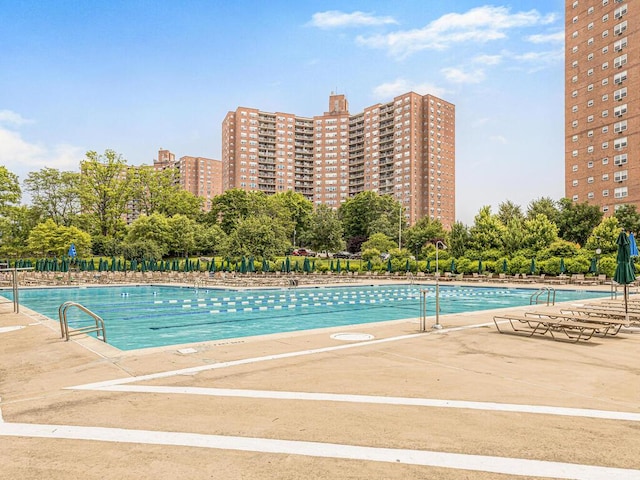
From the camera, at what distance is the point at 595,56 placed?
65.4m

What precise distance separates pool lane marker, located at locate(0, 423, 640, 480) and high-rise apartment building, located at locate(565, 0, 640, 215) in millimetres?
67244

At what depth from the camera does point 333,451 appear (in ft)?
12.4

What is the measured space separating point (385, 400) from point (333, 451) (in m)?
1.56

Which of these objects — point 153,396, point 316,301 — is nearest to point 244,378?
point 153,396

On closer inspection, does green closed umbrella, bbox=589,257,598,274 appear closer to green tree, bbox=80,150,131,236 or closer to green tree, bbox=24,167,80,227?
green tree, bbox=80,150,131,236

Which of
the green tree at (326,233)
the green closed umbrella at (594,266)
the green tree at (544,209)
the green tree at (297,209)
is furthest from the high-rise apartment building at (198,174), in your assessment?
the green closed umbrella at (594,266)

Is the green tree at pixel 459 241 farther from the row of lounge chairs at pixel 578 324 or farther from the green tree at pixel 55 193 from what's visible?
the green tree at pixel 55 193

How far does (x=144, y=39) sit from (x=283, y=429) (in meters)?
27.0

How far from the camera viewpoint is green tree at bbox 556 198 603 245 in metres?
54.9

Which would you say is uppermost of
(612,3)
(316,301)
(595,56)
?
(612,3)

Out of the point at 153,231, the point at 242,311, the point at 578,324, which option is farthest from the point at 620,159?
the point at 153,231

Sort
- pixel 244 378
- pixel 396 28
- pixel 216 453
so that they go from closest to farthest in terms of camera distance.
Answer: pixel 216 453 → pixel 244 378 → pixel 396 28

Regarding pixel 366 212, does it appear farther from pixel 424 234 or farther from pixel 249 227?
pixel 249 227

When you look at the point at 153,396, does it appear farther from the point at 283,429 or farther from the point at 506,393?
the point at 506,393
